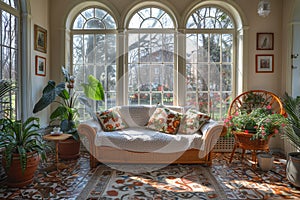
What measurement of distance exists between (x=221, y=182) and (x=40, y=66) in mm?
3388

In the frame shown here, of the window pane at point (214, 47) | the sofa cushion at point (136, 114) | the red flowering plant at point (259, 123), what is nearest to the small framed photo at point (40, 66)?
the sofa cushion at point (136, 114)

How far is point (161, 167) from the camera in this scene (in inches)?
130

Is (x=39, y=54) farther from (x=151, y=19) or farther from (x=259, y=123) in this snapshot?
(x=259, y=123)

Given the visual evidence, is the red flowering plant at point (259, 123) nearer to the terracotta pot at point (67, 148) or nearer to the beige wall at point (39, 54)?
the terracotta pot at point (67, 148)

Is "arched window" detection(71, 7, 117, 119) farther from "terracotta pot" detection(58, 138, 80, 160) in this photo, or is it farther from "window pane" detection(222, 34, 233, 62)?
"window pane" detection(222, 34, 233, 62)

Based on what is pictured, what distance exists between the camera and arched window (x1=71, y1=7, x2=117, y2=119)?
4332mm

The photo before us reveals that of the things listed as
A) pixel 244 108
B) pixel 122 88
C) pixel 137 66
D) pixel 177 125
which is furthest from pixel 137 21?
pixel 244 108

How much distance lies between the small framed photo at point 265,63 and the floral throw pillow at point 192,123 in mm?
1474

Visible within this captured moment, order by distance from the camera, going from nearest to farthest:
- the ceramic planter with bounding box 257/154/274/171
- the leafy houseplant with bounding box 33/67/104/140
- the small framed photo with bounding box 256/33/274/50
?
the ceramic planter with bounding box 257/154/274/171
the leafy houseplant with bounding box 33/67/104/140
the small framed photo with bounding box 256/33/274/50

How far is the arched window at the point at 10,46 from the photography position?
314 cm

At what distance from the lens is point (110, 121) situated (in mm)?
3674

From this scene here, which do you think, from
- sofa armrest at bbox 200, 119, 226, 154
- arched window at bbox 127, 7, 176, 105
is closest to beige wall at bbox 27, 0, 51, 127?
arched window at bbox 127, 7, 176, 105

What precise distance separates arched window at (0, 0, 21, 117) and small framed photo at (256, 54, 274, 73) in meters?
4.04

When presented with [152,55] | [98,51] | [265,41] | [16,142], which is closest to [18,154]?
[16,142]
